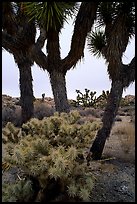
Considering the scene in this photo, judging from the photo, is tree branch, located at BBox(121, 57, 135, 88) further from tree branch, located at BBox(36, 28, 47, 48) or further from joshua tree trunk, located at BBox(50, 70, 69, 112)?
tree branch, located at BBox(36, 28, 47, 48)

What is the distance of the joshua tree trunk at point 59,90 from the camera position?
8.90m

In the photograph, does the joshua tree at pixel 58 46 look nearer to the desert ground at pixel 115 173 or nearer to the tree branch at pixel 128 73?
the tree branch at pixel 128 73

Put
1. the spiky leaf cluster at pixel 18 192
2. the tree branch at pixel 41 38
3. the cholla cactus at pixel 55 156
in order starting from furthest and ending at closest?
the tree branch at pixel 41 38 → the spiky leaf cluster at pixel 18 192 → the cholla cactus at pixel 55 156

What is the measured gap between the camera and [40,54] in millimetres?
8891

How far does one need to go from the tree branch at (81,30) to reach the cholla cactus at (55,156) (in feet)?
10.1

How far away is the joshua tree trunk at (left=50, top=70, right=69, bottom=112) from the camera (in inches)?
350

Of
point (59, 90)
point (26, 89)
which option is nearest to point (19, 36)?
point (59, 90)

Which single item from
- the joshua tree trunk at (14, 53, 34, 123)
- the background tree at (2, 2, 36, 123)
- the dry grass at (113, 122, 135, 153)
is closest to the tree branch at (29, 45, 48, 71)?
the background tree at (2, 2, 36, 123)

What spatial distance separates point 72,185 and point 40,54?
430 centimetres

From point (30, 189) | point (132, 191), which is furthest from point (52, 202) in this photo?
point (132, 191)

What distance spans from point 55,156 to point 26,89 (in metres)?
4.88

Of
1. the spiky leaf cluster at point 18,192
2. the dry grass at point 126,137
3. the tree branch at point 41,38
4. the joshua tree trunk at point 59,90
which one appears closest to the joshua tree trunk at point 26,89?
the tree branch at point 41,38

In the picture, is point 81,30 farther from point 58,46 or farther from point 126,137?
point 126,137

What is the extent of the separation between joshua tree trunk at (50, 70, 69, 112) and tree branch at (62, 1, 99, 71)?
0.92 feet
